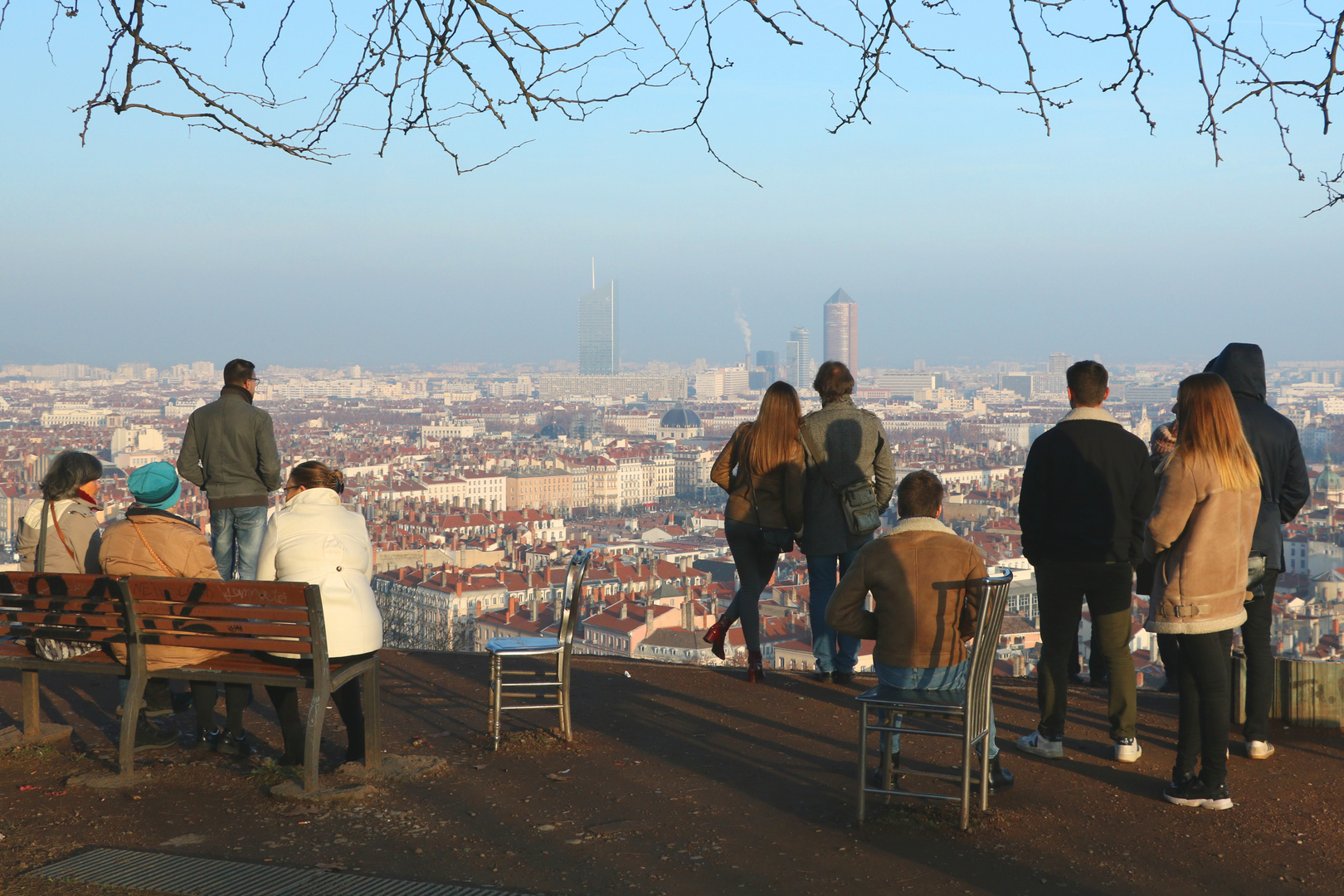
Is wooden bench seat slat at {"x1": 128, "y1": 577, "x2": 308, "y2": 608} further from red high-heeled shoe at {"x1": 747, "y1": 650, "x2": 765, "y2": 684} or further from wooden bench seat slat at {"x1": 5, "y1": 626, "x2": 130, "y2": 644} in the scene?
red high-heeled shoe at {"x1": 747, "y1": 650, "x2": 765, "y2": 684}

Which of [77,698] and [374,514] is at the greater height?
[77,698]

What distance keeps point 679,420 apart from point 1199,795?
332 ft

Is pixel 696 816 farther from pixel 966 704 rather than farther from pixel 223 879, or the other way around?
pixel 223 879

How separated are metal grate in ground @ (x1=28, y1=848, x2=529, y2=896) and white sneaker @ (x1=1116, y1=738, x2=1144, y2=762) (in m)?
2.07

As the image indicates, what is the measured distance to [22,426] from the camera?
66562 millimetres

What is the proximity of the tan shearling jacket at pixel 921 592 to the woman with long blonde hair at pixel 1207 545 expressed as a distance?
1.84 ft

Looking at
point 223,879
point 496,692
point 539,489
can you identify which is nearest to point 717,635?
point 496,692

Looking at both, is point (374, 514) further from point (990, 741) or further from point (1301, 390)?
point (1301, 390)

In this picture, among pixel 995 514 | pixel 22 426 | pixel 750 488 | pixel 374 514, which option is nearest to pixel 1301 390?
pixel 995 514

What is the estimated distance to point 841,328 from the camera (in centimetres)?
17562

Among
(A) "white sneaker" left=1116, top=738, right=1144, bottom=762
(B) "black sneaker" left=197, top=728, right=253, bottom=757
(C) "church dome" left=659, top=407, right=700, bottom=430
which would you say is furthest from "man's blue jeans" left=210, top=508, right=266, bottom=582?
(C) "church dome" left=659, top=407, right=700, bottom=430

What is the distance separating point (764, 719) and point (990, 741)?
48.1 inches

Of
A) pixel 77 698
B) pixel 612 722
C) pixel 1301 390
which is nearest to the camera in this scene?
pixel 612 722

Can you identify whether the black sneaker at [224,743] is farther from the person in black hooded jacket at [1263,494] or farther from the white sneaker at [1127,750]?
the person in black hooded jacket at [1263,494]
